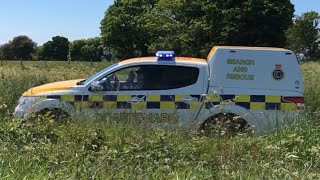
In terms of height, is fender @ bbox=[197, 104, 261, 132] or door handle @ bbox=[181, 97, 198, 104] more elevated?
door handle @ bbox=[181, 97, 198, 104]

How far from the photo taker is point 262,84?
7906 mm

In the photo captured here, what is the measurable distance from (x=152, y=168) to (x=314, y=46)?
61856 millimetres

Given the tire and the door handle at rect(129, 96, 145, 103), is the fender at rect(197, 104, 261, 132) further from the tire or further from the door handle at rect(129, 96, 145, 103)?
the tire

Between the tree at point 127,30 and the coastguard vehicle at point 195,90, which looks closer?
the coastguard vehicle at point 195,90

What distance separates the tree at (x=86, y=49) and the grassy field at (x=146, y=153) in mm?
85168

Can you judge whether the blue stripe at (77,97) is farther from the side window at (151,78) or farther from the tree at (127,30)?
the tree at (127,30)

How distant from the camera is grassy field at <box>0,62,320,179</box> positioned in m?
4.38

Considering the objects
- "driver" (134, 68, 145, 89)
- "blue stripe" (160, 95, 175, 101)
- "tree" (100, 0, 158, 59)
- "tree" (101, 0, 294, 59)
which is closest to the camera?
"blue stripe" (160, 95, 175, 101)

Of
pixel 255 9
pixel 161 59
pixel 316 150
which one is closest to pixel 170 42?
pixel 255 9

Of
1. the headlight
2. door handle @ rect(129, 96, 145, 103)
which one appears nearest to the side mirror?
door handle @ rect(129, 96, 145, 103)

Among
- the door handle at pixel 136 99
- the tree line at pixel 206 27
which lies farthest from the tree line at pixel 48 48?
the door handle at pixel 136 99

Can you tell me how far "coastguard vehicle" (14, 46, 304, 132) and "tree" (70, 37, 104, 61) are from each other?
272 feet

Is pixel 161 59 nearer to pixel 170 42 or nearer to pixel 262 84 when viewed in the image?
pixel 262 84

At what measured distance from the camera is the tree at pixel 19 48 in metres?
99.7
